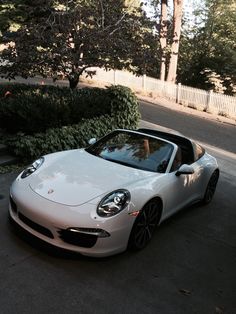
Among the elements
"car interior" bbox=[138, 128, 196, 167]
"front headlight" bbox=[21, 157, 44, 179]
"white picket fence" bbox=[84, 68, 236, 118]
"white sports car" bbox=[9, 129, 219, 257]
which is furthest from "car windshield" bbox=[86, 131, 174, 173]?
"white picket fence" bbox=[84, 68, 236, 118]

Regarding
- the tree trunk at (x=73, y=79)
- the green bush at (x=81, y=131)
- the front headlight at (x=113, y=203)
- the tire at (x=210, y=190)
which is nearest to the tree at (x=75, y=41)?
the tree trunk at (x=73, y=79)

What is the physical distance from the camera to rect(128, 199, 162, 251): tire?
444 centimetres

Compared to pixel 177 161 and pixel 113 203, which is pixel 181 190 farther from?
pixel 113 203

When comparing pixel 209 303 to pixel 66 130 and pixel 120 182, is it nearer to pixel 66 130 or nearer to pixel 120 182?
pixel 120 182

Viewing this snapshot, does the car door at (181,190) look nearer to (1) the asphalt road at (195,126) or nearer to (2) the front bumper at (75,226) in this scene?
(2) the front bumper at (75,226)

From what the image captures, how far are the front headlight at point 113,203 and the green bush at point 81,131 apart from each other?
3064mm

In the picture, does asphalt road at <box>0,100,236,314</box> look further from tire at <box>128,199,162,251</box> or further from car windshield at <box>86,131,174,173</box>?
car windshield at <box>86,131,174,173</box>

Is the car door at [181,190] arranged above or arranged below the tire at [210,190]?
above

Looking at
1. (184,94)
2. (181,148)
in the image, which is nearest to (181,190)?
(181,148)

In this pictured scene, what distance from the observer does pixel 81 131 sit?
8.02 m

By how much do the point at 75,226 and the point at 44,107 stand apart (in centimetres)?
423

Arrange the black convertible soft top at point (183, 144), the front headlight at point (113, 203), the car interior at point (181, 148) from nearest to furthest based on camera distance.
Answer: the front headlight at point (113, 203) < the car interior at point (181, 148) < the black convertible soft top at point (183, 144)

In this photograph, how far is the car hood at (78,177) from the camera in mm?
4273

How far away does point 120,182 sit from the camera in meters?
4.57
